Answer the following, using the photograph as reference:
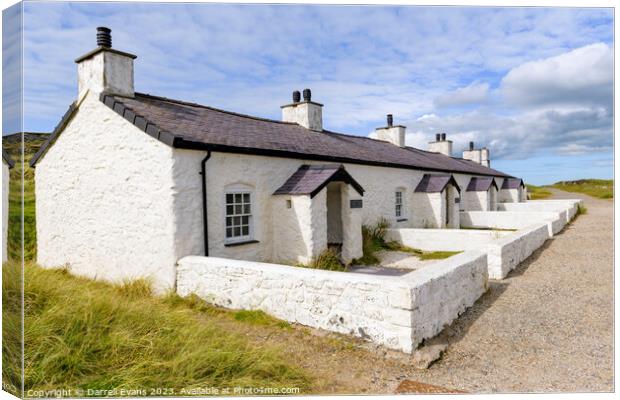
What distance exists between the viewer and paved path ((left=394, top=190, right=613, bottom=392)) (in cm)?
423

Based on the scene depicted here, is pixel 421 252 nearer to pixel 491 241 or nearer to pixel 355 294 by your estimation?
pixel 491 241

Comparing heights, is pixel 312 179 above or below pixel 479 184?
below

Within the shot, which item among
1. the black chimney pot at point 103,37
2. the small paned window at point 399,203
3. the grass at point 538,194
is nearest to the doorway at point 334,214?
the small paned window at point 399,203

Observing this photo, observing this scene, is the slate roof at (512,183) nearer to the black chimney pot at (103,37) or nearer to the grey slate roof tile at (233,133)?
the grey slate roof tile at (233,133)

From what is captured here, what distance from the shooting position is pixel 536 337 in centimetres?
532

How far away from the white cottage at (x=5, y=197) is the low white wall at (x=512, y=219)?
14.1m

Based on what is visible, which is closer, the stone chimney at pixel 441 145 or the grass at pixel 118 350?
the grass at pixel 118 350

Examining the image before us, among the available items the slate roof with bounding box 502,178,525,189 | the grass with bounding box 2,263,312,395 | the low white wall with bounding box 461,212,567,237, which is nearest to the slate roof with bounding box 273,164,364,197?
the grass with bounding box 2,263,312,395

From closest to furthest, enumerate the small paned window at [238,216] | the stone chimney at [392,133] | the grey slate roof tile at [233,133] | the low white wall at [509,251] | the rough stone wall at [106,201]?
the rough stone wall at [106,201] → the grey slate roof tile at [233,133] → the low white wall at [509,251] → the small paned window at [238,216] → the stone chimney at [392,133]

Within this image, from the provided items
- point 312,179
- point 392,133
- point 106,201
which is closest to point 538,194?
point 392,133

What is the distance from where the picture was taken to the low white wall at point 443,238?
11.8 metres

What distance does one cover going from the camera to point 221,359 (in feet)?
13.6

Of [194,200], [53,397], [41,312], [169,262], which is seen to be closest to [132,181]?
[194,200]

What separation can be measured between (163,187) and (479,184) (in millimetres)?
19288
